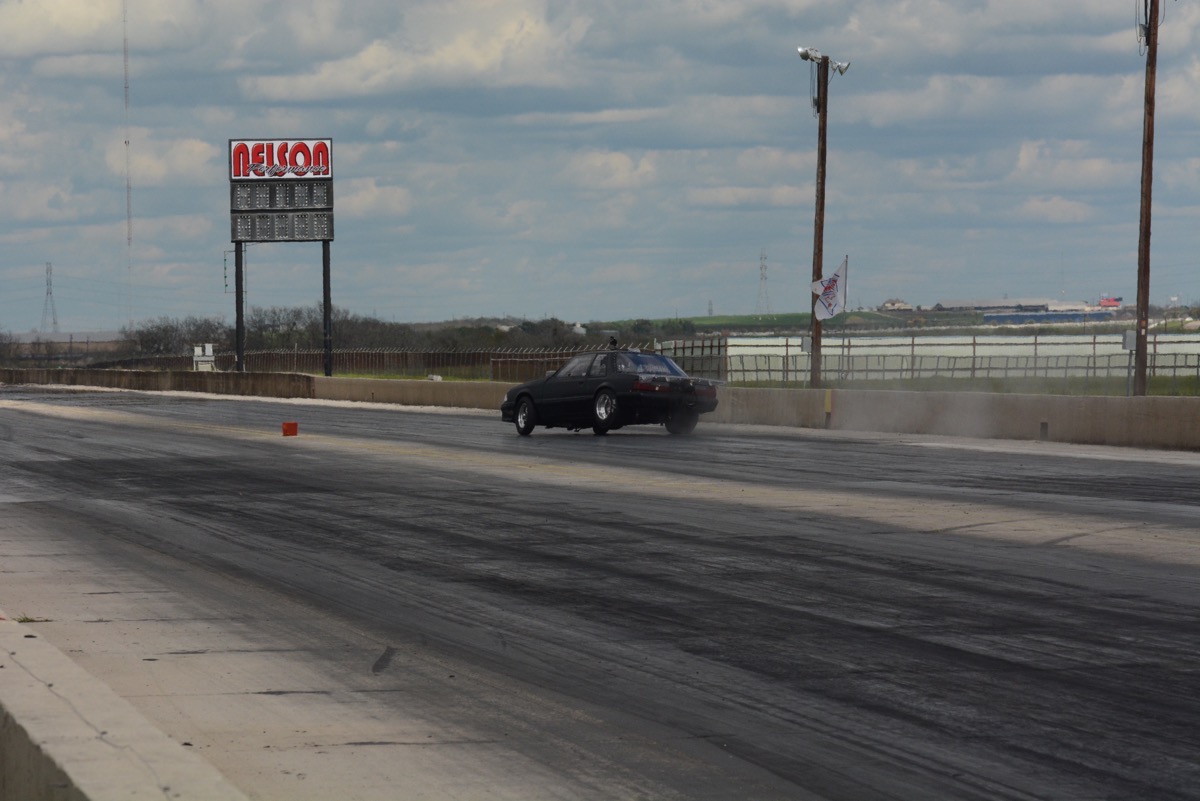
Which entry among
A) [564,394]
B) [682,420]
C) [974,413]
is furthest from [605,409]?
[974,413]

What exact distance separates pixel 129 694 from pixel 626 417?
22.0 meters

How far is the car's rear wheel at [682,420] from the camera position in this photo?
96.8 ft

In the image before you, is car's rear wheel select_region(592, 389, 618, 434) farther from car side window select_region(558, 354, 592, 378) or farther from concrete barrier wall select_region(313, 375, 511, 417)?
concrete barrier wall select_region(313, 375, 511, 417)

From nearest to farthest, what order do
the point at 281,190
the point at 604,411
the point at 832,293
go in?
the point at 604,411 < the point at 832,293 < the point at 281,190

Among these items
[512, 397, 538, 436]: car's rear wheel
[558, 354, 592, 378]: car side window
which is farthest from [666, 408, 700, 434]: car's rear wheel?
[512, 397, 538, 436]: car's rear wheel

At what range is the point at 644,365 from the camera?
2955 centimetres

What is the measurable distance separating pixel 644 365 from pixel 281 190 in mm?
41946

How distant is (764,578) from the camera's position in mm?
10844

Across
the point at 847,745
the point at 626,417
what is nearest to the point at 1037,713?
the point at 847,745

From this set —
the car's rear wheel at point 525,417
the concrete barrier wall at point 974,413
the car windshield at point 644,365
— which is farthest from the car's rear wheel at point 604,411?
the concrete barrier wall at point 974,413

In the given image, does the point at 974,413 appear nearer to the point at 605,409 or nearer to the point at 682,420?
the point at 682,420

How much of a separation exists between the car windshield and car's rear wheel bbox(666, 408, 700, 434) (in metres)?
0.72

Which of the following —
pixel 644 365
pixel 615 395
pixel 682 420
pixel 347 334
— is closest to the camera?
pixel 615 395

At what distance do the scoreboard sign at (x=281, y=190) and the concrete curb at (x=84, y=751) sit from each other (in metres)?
62.1
